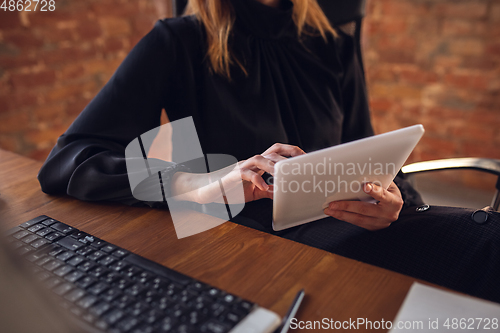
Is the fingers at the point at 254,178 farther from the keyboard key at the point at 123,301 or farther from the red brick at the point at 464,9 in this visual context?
the red brick at the point at 464,9

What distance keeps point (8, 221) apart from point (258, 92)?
1.99ft

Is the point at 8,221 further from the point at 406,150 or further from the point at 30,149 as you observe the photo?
the point at 30,149

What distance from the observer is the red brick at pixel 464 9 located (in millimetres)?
1717

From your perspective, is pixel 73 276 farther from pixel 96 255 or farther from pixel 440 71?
pixel 440 71

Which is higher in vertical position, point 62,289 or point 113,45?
point 113,45

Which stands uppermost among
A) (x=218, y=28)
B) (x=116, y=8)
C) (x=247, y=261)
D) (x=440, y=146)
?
(x=116, y=8)

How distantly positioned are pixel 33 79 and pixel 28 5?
276mm

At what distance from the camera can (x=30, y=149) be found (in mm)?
1533

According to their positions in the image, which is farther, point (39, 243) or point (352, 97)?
point (352, 97)

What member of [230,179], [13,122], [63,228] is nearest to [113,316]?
[63,228]

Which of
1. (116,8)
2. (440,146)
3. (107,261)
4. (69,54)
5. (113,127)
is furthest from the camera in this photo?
(440,146)

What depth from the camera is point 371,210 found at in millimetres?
678

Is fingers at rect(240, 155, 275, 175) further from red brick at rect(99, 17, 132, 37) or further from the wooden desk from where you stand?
red brick at rect(99, 17, 132, 37)

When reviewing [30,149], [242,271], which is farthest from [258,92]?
[30,149]
